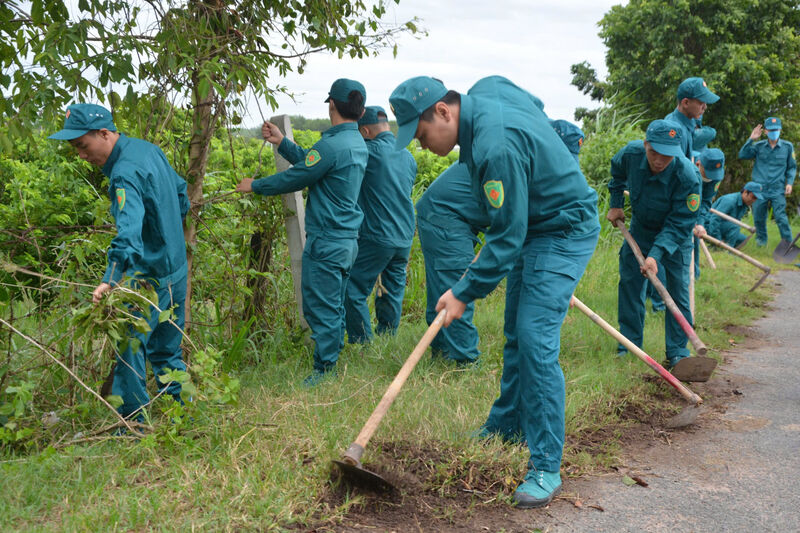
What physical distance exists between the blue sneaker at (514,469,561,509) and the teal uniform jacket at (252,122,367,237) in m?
2.30

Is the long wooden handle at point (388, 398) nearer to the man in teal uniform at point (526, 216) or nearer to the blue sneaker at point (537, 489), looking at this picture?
the man in teal uniform at point (526, 216)

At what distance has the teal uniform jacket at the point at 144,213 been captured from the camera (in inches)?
142

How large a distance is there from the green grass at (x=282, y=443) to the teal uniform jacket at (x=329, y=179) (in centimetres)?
102

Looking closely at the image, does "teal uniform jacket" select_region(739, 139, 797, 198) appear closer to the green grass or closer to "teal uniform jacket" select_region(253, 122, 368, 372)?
the green grass

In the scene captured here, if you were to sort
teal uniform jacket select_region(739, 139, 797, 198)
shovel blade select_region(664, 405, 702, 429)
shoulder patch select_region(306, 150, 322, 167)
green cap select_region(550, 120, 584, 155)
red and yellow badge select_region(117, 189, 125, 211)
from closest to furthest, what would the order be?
red and yellow badge select_region(117, 189, 125, 211) < shovel blade select_region(664, 405, 702, 429) < shoulder patch select_region(306, 150, 322, 167) < green cap select_region(550, 120, 584, 155) < teal uniform jacket select_region(739, 139, 797, 198)

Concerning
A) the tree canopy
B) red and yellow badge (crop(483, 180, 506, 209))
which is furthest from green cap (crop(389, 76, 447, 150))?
the tree canopy

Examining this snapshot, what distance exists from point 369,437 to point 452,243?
2.31 m

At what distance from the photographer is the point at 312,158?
4.95 metres

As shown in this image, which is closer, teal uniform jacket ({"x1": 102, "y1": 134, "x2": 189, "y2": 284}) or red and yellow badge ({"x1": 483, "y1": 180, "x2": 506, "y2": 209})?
red and yellow badge ({"x1": 483, "y1": 180, "x2": 506, "y2": 209})

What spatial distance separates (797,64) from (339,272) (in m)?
20.2

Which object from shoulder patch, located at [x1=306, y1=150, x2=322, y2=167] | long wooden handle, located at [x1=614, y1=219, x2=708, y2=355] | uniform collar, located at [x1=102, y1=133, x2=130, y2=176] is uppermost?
uniform collar, located at [x1=102, y1=133, x2=130, y2=176]

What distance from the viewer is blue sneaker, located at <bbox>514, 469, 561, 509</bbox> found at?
11.0 ft

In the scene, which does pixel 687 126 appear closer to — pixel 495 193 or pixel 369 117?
pixel 369 117

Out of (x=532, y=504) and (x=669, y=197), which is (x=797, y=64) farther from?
(x=532, y=504)
